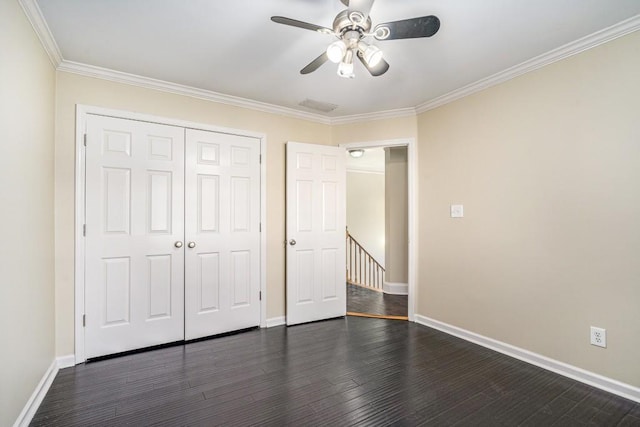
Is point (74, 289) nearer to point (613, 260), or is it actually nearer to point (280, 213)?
point (280, 213)

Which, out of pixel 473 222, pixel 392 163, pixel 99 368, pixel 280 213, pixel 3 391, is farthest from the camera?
pixel 392 163

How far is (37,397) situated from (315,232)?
258 cm

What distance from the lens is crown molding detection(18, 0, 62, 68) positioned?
5.68 feet

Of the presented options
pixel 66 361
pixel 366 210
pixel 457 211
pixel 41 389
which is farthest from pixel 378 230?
pixel 41 389

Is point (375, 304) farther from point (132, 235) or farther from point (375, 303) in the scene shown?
point (132, 235)

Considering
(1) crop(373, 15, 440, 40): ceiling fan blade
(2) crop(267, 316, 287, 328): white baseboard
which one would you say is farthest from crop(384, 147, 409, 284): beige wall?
(1) crop(373, 15, 440, 40): ceiling fan blade

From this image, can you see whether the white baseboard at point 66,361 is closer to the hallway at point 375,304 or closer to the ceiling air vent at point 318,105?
the hallway at point 375,304

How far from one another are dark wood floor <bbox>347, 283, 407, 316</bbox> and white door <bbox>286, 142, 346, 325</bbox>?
454 mm

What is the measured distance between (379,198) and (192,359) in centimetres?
580

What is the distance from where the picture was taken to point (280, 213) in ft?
11.4

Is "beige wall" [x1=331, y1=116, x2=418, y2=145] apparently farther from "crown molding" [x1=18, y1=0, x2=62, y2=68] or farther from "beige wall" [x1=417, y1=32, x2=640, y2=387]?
"crown molding" [x1=18, y1=0, x2=62, y2=68]

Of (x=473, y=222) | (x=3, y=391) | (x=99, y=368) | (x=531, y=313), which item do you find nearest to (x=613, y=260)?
(x=531, y=313)

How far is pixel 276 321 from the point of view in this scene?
3.38 m

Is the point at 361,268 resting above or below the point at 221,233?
below
